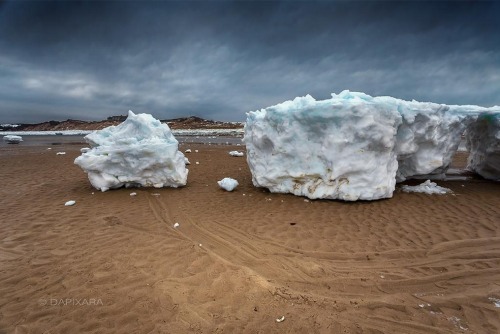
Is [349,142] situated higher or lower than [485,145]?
higher

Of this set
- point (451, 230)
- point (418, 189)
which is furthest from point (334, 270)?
point (418, 189)

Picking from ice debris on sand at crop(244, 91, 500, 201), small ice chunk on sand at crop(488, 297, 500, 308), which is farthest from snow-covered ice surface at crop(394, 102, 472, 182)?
small ice chunk on sand at crop(488, 297, 500, 308)

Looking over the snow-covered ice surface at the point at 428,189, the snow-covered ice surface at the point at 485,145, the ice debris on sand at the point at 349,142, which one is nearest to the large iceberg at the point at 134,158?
the ice debris on sand at the point at 349,142

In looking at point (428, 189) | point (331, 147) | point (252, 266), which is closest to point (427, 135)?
point (428, 189)

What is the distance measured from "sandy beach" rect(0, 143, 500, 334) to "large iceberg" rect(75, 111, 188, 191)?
1419mm

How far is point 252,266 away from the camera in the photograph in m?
5.11

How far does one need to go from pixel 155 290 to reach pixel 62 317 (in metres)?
1.19

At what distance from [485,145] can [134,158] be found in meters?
13.3

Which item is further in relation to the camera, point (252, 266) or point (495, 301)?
point (252, 266)

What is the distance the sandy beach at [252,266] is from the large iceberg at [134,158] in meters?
1.42

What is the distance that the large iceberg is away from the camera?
9.97 m

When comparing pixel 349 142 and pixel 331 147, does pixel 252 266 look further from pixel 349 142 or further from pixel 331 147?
pixel 349 142

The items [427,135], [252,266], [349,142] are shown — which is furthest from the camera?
[427,135]

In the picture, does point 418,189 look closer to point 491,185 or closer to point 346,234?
point 491,185
